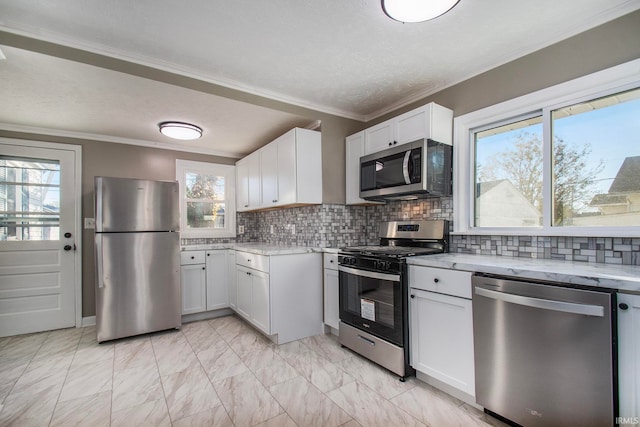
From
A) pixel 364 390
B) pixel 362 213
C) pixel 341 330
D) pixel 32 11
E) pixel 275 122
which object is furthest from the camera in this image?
pixel 362 213

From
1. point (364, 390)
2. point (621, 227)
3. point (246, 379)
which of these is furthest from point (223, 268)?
point (621, 227)

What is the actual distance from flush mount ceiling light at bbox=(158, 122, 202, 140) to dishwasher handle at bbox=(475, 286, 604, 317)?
2960 mm

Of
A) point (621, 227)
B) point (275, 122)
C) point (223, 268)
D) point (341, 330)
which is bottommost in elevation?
point (341, 330)

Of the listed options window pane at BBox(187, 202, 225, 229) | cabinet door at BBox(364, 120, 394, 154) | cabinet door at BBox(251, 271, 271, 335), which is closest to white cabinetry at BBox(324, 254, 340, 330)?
cabinet door at BBox(251, 271, 271, 335)

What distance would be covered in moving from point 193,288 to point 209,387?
1674 millimetres

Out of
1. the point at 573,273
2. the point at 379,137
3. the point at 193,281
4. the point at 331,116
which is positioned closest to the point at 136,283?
the point at 193,281

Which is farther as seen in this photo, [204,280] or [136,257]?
[204,280]

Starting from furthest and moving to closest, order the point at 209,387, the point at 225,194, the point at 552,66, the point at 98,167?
the point at 225,194, the point at 98,167, the point at 209,387, the point at 552,66

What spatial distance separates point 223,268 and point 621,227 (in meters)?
3.64

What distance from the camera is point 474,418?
169 centimetres

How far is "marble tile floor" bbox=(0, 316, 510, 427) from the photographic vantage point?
1.73m

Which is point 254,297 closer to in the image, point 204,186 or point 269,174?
point 269,174

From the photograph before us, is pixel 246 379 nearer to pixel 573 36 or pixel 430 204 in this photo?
pixel 430 204

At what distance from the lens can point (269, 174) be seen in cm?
343
